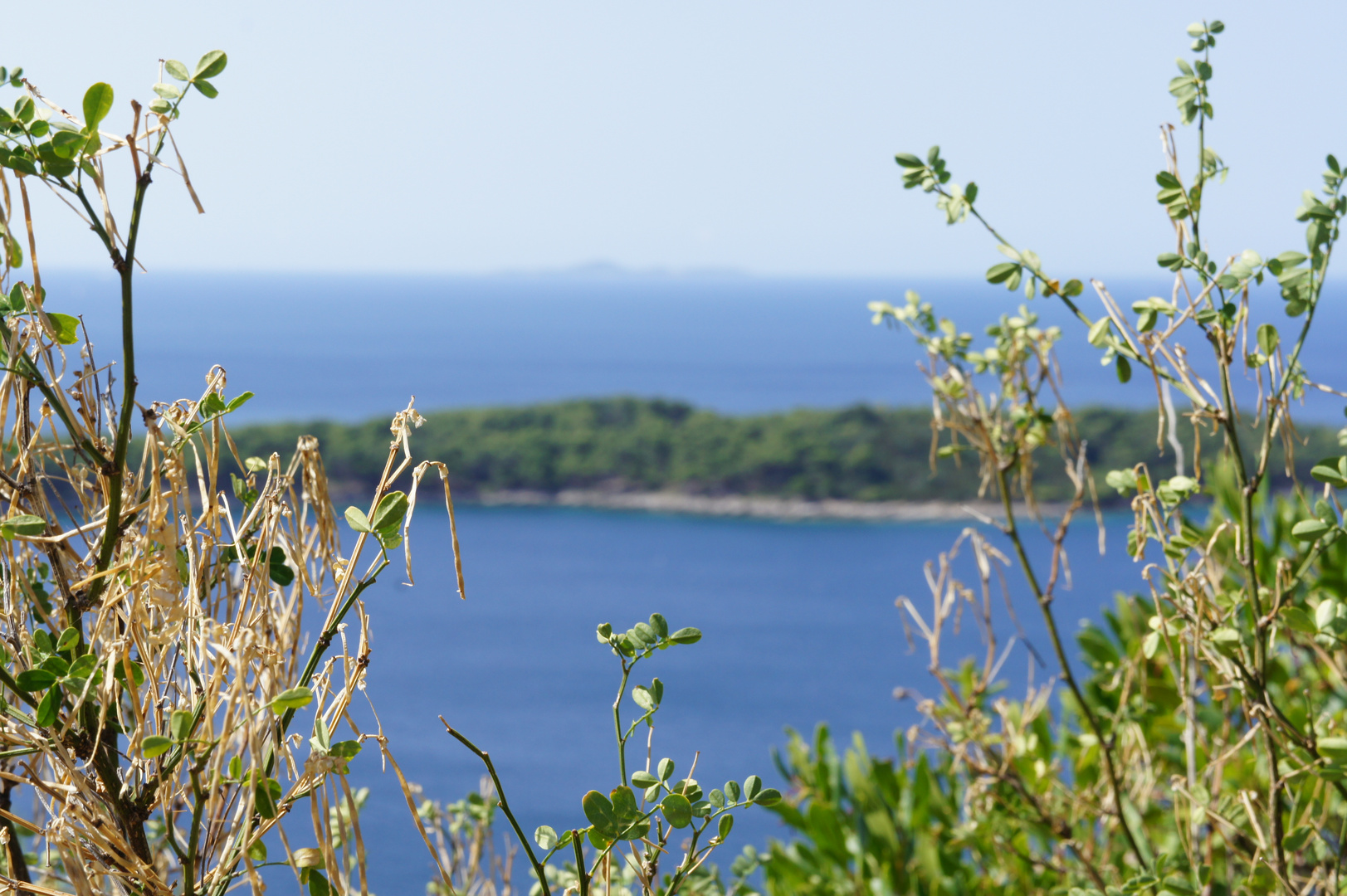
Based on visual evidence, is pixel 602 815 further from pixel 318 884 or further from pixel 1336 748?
pixel 1336 748

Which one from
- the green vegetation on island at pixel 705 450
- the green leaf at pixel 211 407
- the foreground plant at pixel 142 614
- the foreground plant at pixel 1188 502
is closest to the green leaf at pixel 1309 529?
the foreground plant at pixel 1188 502

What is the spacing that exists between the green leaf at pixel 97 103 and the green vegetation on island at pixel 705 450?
14517 millimetres

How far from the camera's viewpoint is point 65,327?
53 cm

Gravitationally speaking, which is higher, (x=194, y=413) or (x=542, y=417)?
(x=194, y=413)

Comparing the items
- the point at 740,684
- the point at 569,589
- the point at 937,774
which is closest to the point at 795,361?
the point at 569,589

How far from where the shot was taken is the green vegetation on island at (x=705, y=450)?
15.0m

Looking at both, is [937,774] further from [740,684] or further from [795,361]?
[795,361]

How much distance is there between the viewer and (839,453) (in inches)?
648

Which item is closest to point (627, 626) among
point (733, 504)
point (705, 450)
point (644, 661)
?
point (644, 661)

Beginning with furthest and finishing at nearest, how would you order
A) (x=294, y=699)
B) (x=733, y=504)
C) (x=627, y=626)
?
1. (x=733, y=504)
2. (x=627, y=626)
3. (x=294, y=699)

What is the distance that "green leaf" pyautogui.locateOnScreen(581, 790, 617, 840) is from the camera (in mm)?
493

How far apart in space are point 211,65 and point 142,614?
263mm

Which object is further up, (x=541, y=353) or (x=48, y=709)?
(x=48, y=709)

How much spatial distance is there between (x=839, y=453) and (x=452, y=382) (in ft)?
57.8
